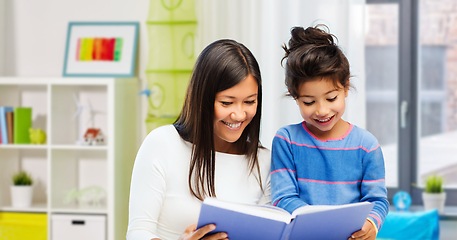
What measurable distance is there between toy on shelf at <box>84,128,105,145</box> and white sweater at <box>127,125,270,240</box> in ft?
4.27

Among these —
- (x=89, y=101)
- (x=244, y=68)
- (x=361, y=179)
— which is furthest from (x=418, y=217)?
(x=89, y=101)

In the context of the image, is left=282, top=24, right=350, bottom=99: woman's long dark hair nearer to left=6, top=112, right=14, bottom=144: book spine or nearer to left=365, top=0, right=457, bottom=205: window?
left=365, top=0, right=457, bottom=205: window

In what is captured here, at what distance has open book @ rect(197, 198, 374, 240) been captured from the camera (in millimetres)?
910

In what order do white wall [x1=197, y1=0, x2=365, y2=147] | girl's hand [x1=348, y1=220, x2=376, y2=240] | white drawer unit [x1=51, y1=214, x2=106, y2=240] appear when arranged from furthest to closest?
1. white drawer unit [x1=51, y1=214, x2=106, y2=240]
2. white wall [x1=197, y1=0, x2=365, y2=147]
3. girl's hand [x1=348, y1=220, x2=376, y2=240]

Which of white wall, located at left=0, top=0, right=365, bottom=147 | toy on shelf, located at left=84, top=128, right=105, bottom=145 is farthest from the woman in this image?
toy on shelf, located at left=84, top=128, right=105, bottom=145

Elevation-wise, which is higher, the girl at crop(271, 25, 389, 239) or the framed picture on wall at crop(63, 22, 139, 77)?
the framed picture on wall at crop(63, 22, 139, 77)

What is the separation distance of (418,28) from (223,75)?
6.03ft

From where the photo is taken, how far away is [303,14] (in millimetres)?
2195

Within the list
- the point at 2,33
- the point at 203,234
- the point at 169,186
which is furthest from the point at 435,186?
the point at 2,33

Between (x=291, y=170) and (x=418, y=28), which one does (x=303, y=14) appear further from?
(x=291, y=170)

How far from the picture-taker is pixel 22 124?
2439 mm

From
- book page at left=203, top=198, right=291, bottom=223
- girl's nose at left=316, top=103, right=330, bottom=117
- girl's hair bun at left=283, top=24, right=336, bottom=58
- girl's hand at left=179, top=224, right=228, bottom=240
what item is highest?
girl's hair bun at left=283, top=24, right=336, bottom=58

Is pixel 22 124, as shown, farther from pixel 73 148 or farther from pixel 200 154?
pixel 200 154

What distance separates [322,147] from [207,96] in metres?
0.36
